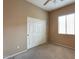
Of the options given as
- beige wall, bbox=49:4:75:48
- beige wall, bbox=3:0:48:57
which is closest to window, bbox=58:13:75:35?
beige wall, bbox=49:4:75:48

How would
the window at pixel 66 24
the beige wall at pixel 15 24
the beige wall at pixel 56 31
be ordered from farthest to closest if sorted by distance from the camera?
the window at pixel 66 24
the beige wall at pixel 56 31
the beige wall at pixel 15 24

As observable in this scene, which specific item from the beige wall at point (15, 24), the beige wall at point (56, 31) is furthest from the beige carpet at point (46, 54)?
the beige wall at point (56, 31)

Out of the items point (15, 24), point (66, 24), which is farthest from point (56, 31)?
point (15, 24)

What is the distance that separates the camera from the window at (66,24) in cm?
517

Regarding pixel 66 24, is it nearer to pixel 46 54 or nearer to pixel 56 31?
pixel 56 31

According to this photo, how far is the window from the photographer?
5.17 m

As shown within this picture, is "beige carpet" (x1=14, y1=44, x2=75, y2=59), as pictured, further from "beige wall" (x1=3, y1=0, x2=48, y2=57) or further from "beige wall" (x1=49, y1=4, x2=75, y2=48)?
"beige wall" (x1=49, y1=4, x2=75, y2=48)

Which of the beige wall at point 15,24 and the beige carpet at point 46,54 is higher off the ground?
→ the beige wall at point 15,24

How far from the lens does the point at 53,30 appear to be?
262 inches

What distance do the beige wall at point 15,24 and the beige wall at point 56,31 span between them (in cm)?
225

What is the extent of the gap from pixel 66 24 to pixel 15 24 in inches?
138

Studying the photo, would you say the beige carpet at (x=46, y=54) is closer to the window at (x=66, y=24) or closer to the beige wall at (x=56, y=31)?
the beige wall at (x=56, y=31)
